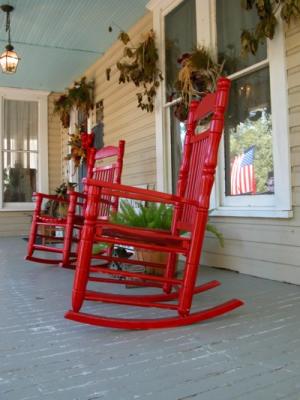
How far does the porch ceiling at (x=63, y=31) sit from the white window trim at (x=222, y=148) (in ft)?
1.73

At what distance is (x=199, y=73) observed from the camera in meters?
3.04

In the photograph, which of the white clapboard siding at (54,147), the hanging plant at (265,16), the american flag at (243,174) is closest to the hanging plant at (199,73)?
the hanging plant at (265,16)

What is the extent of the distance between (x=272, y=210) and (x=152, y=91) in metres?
1.90

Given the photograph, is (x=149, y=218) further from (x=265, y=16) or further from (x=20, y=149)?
(x=20, y=149)

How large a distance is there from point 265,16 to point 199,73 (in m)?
0.71

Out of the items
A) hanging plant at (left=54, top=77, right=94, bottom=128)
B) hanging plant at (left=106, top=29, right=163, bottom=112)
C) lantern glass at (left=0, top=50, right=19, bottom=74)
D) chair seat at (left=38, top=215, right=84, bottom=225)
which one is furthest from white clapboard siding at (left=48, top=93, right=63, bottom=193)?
chair seat at (left=38, top=215, right=84, bottom=225)

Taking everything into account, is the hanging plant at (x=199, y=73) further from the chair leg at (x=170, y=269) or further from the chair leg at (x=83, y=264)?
the chair leg at (x=83, y=264)

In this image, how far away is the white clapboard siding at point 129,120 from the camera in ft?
13.7

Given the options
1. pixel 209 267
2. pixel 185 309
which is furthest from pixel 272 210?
pixel 185 309

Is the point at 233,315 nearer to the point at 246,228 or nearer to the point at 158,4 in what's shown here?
the point at 246,228

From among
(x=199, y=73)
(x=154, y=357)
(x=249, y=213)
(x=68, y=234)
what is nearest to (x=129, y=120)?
(x=199, y=73)

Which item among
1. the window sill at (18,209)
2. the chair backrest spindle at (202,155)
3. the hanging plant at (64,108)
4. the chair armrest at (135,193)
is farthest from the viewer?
the window sill at (18,209)

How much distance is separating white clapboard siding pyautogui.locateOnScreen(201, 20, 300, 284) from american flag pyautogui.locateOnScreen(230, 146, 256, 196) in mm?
228

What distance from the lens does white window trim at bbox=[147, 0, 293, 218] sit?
8.08ft
